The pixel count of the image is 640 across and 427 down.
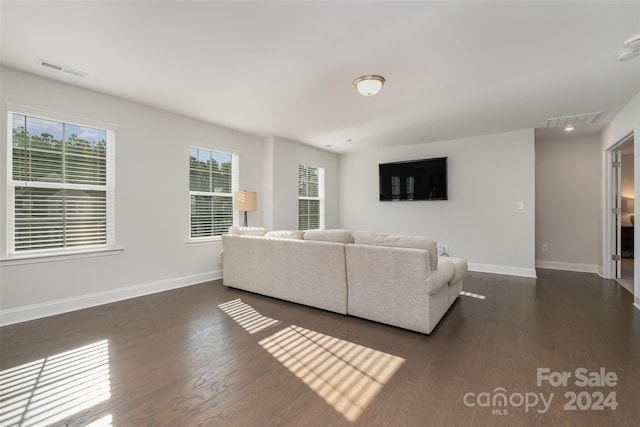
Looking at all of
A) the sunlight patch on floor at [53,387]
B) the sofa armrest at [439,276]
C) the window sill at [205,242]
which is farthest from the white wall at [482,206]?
the sunlight patch on floor at [53,387]

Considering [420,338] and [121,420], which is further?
[420,338]

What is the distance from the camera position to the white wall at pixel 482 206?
4.86 m

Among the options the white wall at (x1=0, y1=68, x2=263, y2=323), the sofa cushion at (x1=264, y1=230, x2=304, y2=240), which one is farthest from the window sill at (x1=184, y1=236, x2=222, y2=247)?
the sofa cushion at (x1=264, y1=230, x2=304, y2=240)

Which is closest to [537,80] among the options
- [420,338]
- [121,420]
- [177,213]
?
[420,338]

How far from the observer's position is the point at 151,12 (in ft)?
6.59

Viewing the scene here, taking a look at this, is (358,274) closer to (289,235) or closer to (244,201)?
(289,235)

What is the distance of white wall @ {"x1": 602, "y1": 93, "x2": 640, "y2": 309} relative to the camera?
3318 mm

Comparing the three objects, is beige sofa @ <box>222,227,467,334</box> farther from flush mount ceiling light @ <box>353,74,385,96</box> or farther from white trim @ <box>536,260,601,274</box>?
white trim @ <box>536,260,601,274</box>

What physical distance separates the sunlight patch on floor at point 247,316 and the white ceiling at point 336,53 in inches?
100

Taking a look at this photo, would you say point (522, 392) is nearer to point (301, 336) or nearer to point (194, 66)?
point (301, 336)

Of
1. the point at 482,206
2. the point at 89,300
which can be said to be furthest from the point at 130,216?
the point at 482,206

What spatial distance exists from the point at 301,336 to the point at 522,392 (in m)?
1.64

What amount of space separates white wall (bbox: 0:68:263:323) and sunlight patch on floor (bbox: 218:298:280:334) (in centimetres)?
132

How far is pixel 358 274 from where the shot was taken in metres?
2.87
